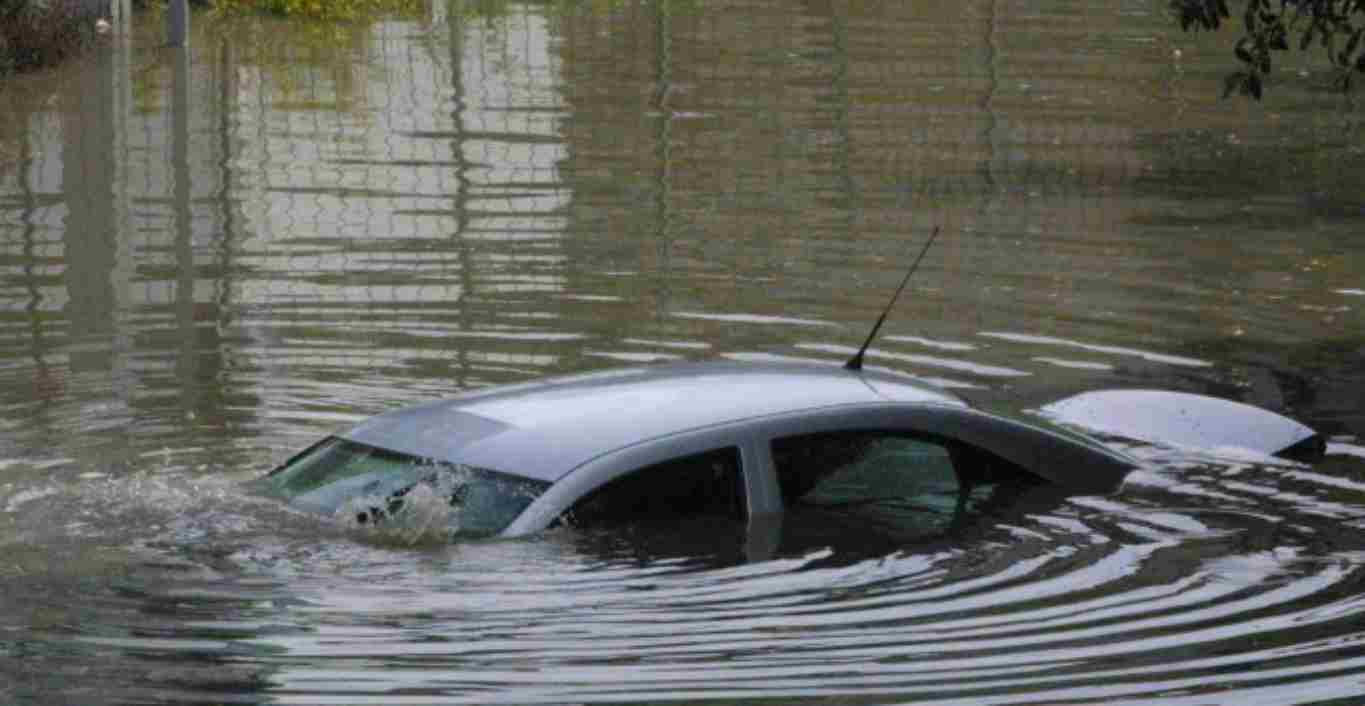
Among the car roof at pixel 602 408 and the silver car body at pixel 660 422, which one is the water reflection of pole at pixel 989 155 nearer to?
the silver car body at pixel 660 422

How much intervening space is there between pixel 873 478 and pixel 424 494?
1585 millimetres

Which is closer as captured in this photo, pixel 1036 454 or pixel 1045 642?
pixel 1045 642

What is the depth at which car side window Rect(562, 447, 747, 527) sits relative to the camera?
9.34 metres

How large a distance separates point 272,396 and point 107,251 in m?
5.01

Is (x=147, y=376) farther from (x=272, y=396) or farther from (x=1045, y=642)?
(x=1045, y=642)

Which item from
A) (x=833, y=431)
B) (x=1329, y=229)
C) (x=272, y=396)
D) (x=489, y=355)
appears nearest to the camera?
(x=833, y=431)

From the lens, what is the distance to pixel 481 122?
2533cm

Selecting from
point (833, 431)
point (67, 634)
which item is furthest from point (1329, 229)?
point (67, 634)

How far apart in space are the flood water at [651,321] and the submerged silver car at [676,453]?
5.3 inches

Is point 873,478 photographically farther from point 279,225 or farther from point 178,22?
point 178,22

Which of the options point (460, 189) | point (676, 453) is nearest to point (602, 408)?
point (676, 453)

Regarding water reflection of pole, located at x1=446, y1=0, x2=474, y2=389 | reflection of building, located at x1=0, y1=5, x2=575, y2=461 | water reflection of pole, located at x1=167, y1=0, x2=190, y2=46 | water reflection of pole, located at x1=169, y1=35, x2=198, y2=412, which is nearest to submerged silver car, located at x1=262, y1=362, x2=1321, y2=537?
reflection of building, located at x1=0, y1=5, x2=575, y2=461

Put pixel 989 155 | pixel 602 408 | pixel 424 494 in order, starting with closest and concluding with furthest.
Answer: pixel 424 494 → pixel 602 408 → pixel 989 155

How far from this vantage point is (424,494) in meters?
9.31
